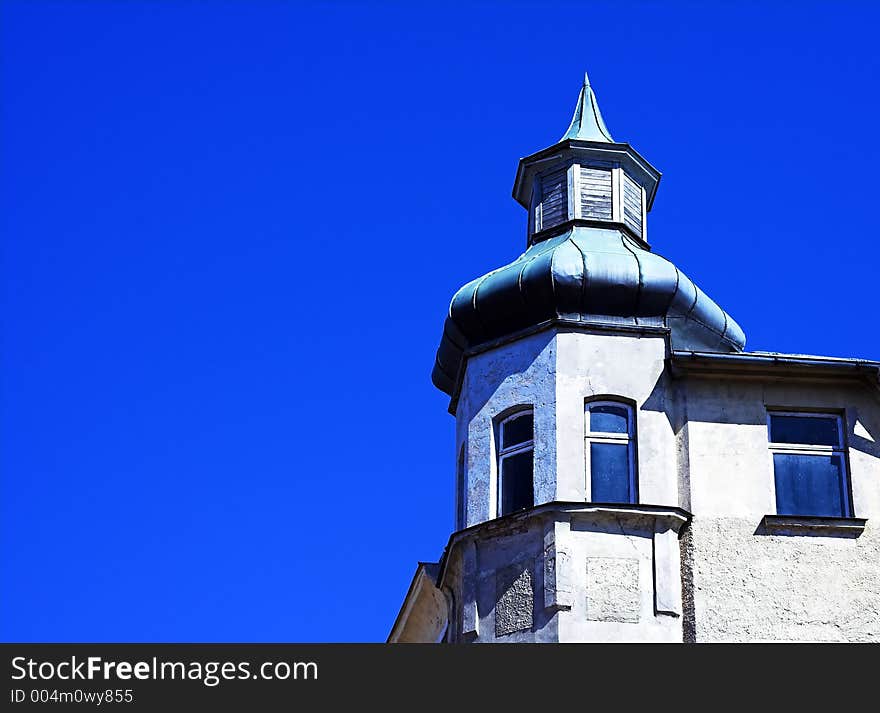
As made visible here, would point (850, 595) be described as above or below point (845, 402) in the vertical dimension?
below

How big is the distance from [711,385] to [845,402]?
77.0 inches

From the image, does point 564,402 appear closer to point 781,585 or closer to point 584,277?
point 584,277

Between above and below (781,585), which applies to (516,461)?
above

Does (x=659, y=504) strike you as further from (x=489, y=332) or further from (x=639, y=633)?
(x=489, y=332)

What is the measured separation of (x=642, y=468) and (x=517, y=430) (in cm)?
199

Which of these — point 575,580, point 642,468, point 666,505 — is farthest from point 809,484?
point 575,580

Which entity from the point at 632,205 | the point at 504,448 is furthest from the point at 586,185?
the point at 504,448

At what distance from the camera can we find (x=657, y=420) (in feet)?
91.8

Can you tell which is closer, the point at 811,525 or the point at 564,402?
the point at 811,525

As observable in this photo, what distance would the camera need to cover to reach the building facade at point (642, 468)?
26672mm

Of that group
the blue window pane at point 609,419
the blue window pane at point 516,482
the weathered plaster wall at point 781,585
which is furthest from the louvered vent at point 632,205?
the weathered plaster wall at point 781,585

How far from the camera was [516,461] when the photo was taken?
92.3 feet

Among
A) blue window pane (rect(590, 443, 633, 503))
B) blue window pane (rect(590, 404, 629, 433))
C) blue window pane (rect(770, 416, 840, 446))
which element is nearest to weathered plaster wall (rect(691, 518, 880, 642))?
blue window pane (rect(590, 443, 633, 503))
